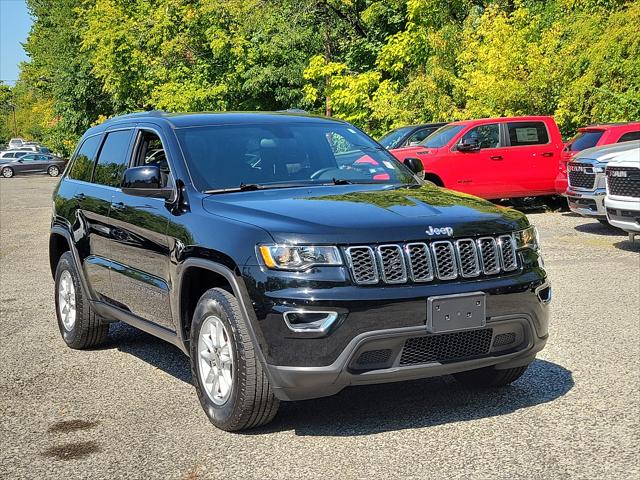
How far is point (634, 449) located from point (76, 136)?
166 feet

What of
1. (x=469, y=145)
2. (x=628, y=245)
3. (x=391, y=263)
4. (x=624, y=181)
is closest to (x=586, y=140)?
(x=469, y=145)

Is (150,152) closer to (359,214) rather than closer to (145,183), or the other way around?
(145,183)

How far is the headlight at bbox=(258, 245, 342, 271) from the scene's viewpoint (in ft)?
15.8

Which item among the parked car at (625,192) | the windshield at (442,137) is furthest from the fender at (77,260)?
the windshield at (442,137)

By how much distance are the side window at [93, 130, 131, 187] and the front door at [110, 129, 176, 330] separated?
0.59 ft

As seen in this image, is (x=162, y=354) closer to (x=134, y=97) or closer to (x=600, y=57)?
(x=600, y=57)

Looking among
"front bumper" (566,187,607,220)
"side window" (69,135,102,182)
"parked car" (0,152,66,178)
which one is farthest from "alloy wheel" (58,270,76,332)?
"parked car" (0,152,66,178)

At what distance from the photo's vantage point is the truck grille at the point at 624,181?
12.5 metres

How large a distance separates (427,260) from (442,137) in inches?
553

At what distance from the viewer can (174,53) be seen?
3950 cm

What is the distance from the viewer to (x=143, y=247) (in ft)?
20.1

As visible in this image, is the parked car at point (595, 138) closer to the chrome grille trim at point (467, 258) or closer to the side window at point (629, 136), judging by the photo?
the side window at point (629, 136)

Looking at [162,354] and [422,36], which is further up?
[422,36]

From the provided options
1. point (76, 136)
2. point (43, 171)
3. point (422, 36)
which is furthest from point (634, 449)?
point (43, 171)
